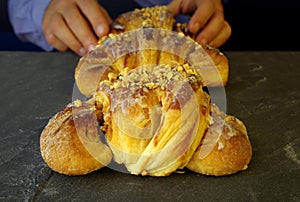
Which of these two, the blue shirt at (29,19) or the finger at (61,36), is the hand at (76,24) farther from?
the blue shirt at (29,19)

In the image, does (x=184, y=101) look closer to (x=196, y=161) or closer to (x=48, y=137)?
(x=196, y=161)

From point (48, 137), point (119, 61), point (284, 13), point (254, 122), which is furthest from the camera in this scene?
point (284, 13)

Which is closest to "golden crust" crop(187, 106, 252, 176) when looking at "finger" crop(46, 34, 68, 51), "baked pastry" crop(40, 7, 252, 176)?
"baked pastry" crop(40, 7, 252, 176)

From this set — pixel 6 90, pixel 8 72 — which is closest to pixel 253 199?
pixel 6 90

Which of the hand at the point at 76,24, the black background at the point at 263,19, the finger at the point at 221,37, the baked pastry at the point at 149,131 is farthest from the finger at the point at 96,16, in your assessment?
the black background at the point at 263,19

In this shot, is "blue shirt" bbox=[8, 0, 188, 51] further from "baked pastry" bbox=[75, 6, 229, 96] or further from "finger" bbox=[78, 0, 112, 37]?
"baked pastry" bbox=[75, 6, 229, 96]

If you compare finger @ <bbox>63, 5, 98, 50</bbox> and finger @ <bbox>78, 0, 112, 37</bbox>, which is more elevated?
finger @ <bbox>78, 0, 112, 37</bbox>

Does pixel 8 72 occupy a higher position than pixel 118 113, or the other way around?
pixel 118 113
